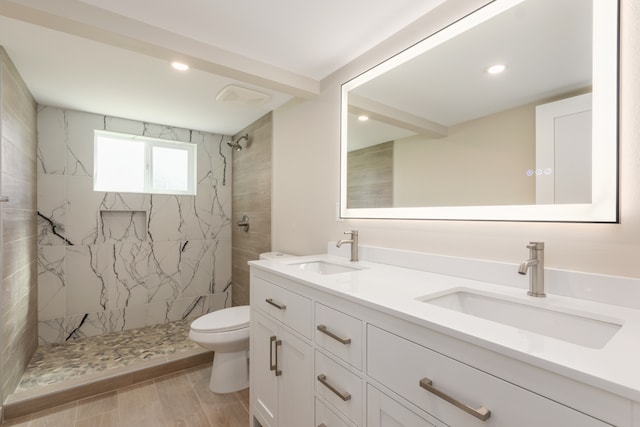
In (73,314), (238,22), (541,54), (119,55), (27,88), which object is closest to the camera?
(541,54)

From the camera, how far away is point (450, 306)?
108 centimetres

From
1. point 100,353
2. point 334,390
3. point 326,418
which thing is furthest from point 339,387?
point 100,353

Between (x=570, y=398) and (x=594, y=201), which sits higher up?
(x=594, y=201)

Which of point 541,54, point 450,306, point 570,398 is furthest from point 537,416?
point 541,54

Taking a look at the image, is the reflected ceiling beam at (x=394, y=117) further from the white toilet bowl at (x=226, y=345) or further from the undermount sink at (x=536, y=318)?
the white toilet bowl at (x=226, y=345)

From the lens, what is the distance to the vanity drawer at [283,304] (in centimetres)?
121

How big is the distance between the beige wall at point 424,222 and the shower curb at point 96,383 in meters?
1.17

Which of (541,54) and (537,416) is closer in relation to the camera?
Answer: (537,416)

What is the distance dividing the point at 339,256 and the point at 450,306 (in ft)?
2.90

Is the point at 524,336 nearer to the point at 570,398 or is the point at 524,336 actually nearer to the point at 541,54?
the point at 570,398

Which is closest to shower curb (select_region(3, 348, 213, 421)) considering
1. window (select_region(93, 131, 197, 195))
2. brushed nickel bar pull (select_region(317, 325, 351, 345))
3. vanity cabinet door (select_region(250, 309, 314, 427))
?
vanity cabinet door (select_region(250, 309, 314, 427))

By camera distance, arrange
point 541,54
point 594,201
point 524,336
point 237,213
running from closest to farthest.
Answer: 1. point 524,336
2. point 594,201
3. point 541,54
4. point 237,213

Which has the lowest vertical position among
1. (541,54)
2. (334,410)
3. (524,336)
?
(334,410)

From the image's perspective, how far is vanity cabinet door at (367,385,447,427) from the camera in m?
0.76
